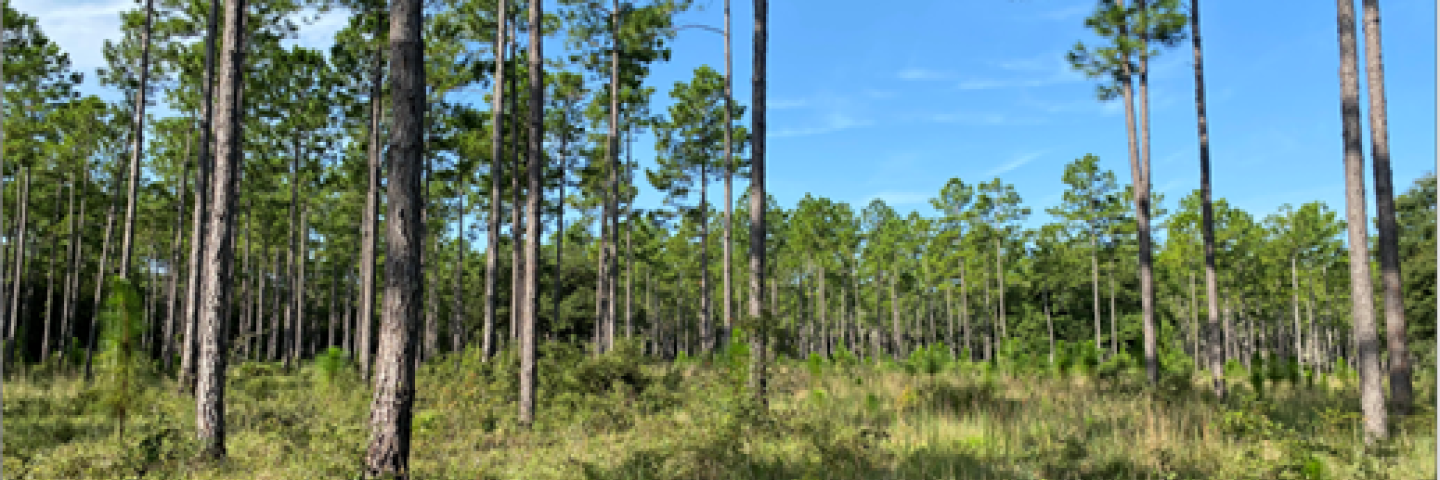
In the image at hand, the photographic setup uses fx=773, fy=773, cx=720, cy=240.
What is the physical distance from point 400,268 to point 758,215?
529cm

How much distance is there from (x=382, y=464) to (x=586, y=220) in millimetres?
29619

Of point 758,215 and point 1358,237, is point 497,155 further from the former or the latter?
point 1358,237

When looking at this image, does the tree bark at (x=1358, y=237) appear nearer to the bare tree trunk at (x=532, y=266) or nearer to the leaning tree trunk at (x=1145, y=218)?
the leaning tree trunk at (x=1145, y=218)

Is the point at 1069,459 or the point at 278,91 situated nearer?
the point at 1069,459

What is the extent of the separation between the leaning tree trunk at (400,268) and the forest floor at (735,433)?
1.31 feet

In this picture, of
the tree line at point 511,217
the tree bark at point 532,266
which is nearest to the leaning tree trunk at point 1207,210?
the tree line at point 511,217

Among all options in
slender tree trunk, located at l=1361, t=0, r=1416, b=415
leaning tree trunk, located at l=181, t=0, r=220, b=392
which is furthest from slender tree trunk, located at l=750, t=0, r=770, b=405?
leaning tree trunk, located at l=181, t=0, r=220, b=392

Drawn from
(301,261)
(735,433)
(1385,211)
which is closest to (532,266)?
(735,433)

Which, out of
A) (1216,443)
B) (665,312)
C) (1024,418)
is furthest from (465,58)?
(665,312)

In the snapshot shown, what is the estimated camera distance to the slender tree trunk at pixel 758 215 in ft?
32.6

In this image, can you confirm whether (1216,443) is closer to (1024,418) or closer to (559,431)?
(1024,418)

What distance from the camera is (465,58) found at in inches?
562

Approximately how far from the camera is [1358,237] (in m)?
9.68

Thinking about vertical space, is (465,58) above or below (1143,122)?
above
